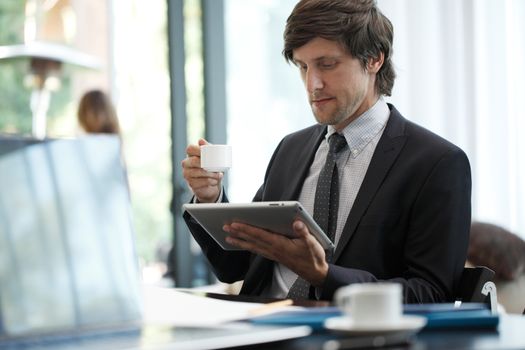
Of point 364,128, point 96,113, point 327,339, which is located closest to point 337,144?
point 364,128

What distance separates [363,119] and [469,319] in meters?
1.13

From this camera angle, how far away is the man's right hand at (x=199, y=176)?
7.14 ft

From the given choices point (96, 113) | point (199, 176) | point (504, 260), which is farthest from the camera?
point (96, 113)

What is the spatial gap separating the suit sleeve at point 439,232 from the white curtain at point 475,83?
88.0 inches

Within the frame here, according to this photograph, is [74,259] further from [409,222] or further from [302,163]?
[302,163]

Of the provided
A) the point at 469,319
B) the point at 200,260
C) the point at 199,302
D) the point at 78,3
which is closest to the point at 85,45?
the point at 78,3

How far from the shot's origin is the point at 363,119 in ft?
7.51

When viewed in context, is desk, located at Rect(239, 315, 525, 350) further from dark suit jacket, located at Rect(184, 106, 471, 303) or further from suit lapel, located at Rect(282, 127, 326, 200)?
suit lapel, located at Rect(282, 127, 326, 200)

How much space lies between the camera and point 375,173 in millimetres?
2102

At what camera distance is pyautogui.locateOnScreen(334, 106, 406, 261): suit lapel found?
6.79 feet

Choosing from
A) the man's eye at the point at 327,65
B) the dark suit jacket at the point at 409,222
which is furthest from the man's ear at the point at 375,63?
the dark suit jacket at the point at 409,222

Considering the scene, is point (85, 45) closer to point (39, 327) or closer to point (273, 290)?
point (273, 290)

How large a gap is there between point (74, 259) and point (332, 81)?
124cm

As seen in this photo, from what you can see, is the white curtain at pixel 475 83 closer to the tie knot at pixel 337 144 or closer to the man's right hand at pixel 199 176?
the tie knot at pixel 337 144
